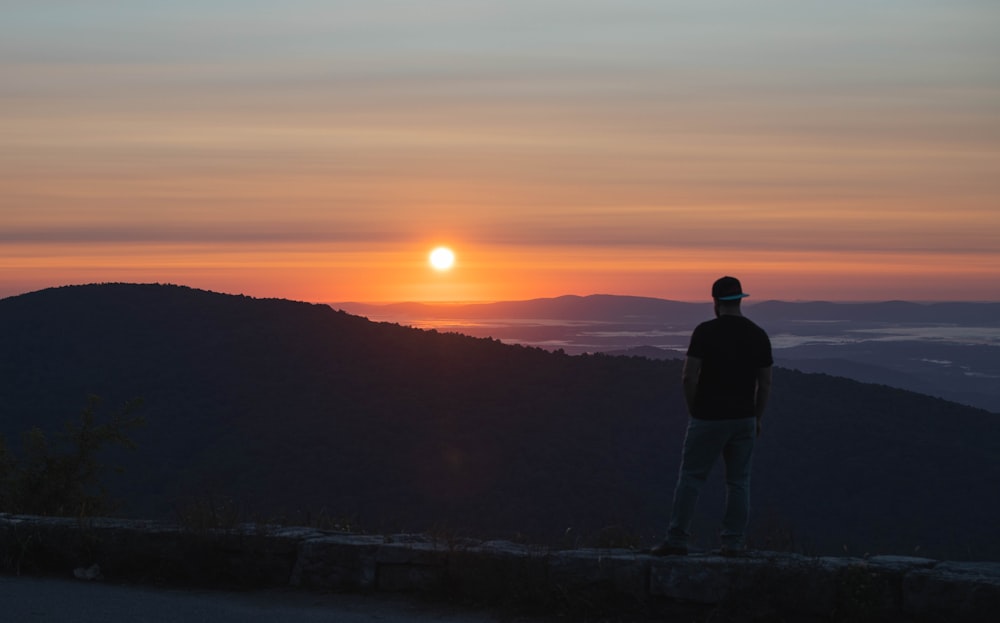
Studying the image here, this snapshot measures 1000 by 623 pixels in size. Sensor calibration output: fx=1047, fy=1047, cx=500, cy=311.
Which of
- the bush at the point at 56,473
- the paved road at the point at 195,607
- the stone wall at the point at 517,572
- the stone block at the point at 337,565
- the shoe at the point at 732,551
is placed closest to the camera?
the stone wall at the point at 517,572

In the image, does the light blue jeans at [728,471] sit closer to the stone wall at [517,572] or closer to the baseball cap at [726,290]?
the stone wall at [517,572]

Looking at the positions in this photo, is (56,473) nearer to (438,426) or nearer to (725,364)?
(725,364)

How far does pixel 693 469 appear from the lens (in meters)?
7.14

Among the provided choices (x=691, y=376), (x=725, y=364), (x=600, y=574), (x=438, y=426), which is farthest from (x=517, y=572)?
(x=438, y=426)

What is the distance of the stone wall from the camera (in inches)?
251

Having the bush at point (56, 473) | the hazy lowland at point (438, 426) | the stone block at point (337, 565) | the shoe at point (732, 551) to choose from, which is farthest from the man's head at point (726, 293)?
the hazy lowland at point (438, 426)

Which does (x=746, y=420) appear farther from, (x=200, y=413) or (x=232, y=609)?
(x=200, y=413)

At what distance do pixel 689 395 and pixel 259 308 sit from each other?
179 ft

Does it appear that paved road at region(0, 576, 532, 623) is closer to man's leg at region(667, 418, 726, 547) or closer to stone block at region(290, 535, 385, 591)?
stone block at region(290, 535, 385, 591)

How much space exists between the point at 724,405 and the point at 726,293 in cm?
76

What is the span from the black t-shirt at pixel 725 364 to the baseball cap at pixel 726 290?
0.14 meters

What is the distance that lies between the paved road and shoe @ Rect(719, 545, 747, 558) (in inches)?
60.4

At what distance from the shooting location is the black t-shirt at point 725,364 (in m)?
7.02

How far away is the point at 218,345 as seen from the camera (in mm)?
53188
